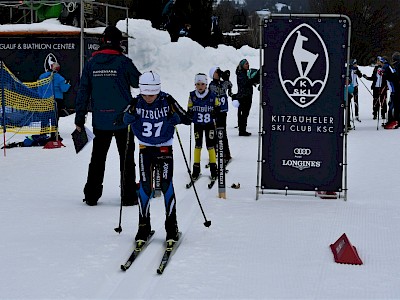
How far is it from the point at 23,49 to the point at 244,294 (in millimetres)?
15667

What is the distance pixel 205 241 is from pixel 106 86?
2.60 meters

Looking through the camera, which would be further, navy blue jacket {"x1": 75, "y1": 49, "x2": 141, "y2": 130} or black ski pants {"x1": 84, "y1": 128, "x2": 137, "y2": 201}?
black ski pants {"x1": 84, "y1": 128, "x2": 137, "y2": 201}

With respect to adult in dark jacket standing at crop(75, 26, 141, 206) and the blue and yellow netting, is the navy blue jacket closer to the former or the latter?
adult in dark jacket standing at crop(75, 26, 141, 206)

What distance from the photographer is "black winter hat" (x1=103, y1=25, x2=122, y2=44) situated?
319 inches

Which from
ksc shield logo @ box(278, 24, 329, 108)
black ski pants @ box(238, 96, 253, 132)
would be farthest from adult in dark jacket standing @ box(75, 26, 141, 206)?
black ski pants @ box(238, 96, 253, 132)

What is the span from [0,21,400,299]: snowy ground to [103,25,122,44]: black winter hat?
2130 mm

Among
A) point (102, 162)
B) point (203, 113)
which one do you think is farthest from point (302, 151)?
point (102, 162)

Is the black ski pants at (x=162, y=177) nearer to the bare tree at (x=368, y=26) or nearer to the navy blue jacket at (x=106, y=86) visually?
the navy blue jacket at (x=106, y=86)

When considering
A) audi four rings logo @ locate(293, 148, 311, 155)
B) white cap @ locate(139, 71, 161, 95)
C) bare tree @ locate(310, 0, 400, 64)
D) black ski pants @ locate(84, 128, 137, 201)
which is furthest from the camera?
bare tree @ locate(310, 0, 400, 64)

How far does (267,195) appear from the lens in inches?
366

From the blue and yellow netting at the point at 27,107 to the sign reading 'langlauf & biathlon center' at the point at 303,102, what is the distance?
7.56m

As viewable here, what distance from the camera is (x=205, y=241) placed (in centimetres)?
665

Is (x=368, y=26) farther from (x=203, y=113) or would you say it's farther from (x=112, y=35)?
(x=112, y=35)

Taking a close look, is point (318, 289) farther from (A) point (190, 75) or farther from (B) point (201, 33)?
(B) point (201, 33)
